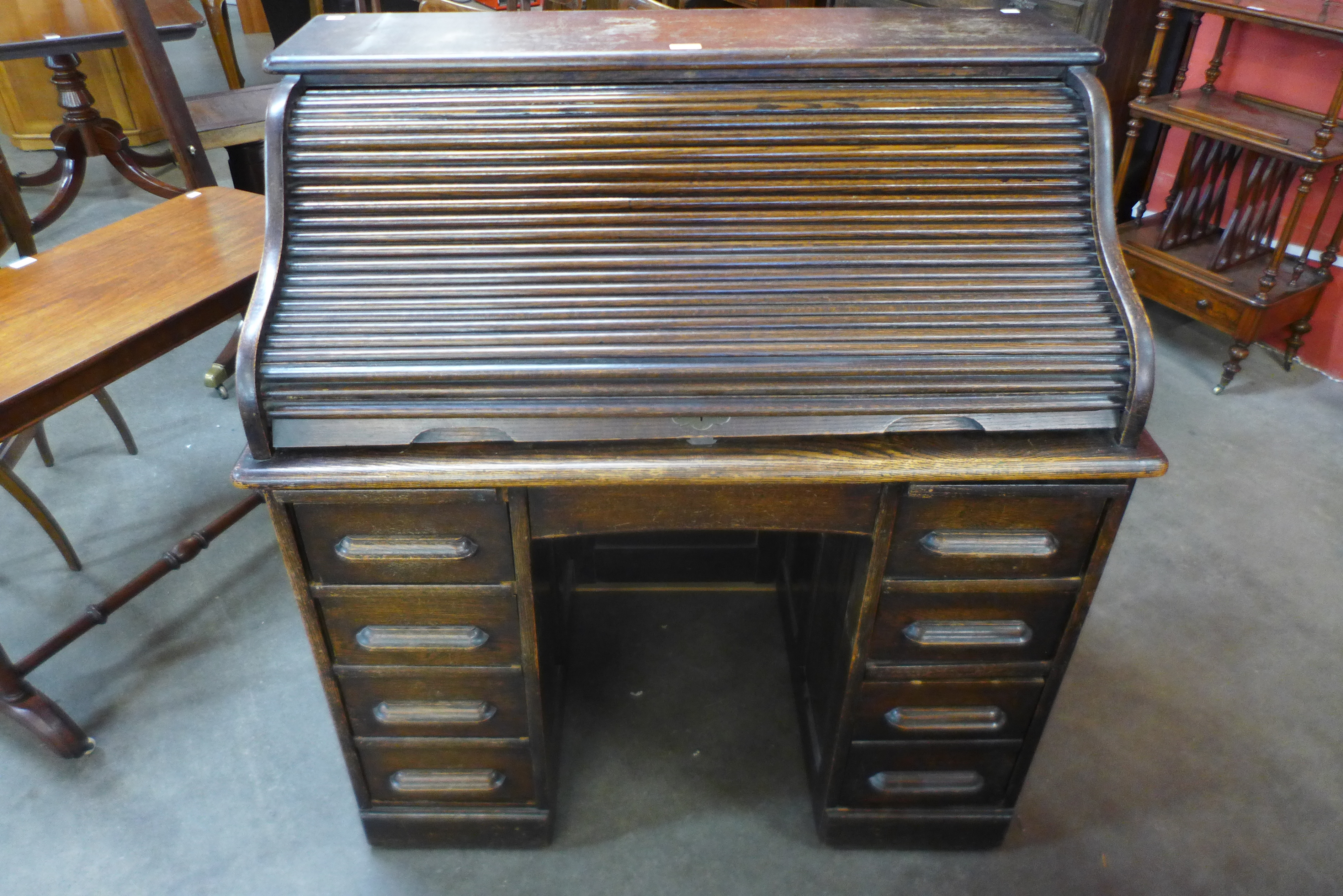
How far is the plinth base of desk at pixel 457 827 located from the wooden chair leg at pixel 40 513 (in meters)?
1.23

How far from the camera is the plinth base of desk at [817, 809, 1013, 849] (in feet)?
6.11

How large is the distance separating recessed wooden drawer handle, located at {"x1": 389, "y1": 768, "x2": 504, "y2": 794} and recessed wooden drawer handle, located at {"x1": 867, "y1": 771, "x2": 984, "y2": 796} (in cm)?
72

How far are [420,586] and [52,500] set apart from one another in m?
1.91

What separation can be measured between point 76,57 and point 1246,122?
4.08 m

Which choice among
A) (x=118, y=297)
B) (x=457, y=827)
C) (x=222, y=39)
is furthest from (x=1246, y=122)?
(x=222, y=39)

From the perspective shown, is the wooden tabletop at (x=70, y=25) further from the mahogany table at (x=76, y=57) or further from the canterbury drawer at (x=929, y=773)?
the canterbury drawer at (x=929, y=773)

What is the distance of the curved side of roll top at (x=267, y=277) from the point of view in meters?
1.32

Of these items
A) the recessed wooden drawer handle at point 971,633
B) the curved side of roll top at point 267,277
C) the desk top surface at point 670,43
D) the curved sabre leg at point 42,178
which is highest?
the desk top surface at point 670,43

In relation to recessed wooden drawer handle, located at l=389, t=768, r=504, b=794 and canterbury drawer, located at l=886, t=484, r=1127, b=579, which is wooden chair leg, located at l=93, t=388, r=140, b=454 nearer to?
recessed wooden drawer handle, located at l=389, t=768, r=504, b=794

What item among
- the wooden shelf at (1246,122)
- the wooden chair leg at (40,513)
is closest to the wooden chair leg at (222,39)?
the wooden chair leg at (40,513)

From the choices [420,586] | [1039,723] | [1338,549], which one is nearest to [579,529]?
[420,586]

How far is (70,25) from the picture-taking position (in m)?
3.43

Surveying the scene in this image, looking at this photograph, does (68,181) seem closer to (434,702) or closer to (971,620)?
(434,702)

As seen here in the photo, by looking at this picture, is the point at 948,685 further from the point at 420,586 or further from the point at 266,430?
the point at 266,430
